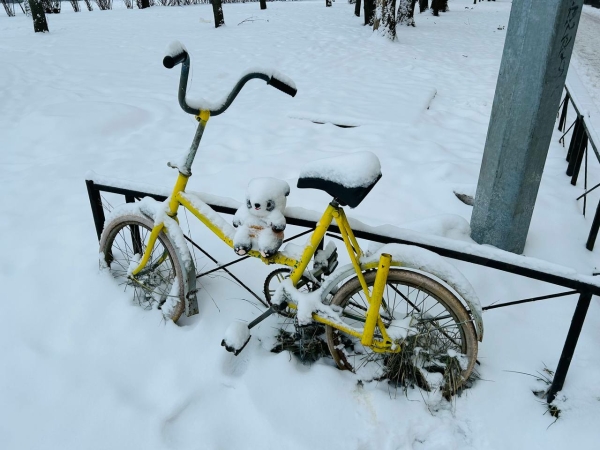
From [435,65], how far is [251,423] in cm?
899

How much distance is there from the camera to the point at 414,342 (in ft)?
7.47

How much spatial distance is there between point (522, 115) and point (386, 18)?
31.7 ft

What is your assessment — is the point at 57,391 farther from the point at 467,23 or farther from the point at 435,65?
the point at 467,23

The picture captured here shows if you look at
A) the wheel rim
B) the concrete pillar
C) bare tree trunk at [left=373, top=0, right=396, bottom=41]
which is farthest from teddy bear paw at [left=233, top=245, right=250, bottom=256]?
bare tree trunk at [left=373, top=0, right=396, bottom=41]

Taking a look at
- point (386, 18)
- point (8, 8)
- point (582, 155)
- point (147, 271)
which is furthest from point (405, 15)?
point (147, 271)

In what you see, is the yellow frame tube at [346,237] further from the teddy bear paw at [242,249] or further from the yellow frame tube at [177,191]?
the yellow frame tube at [177,191]

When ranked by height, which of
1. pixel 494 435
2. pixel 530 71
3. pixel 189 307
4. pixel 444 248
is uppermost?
pixel 530 71

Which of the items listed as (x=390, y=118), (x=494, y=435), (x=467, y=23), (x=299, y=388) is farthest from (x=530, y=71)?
(x=467, y=23)

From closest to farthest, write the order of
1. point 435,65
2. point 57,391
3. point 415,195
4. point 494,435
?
point 494,435 < point 57,391 < point 415,195 < point 435,65

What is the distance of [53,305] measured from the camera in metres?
2.76

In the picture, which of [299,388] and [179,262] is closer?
[299,388]

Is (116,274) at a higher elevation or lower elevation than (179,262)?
lower

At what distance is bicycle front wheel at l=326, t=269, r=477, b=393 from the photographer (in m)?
2.11

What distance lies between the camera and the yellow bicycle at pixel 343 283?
2.05 meters
